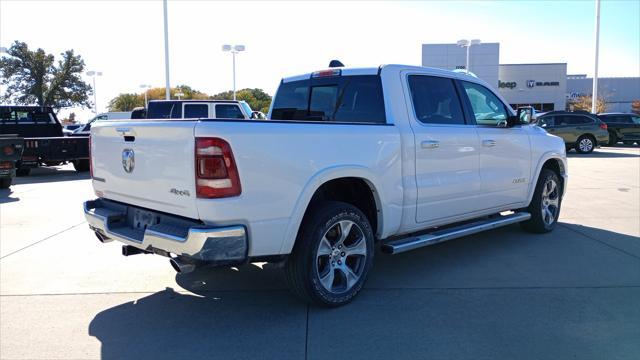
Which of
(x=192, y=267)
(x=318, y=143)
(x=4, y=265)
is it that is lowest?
(x=4, y=265)

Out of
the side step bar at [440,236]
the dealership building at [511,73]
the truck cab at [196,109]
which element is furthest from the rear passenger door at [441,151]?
the dealership building at [511,73]

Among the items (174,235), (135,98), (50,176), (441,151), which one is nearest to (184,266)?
(174,235)

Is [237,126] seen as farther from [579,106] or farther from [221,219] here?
[579,106]

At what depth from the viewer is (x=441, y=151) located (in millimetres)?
5027

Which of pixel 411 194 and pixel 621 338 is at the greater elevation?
pixel 411 194

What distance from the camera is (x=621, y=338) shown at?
12.1ft

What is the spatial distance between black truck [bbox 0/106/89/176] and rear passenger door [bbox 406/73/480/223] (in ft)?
42.3

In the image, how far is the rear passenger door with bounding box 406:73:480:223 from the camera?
488cm

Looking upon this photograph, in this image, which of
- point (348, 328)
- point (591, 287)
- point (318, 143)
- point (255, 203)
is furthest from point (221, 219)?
point (591, 287)

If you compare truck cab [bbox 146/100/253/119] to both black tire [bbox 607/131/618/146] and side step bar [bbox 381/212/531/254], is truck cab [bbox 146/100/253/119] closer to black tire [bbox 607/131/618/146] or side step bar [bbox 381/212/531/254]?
side step bar [bbox 381/212/531/254]

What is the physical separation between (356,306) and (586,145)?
67.9ft

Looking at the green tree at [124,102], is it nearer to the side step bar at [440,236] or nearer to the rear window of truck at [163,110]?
the rear window of truck at [163,110]

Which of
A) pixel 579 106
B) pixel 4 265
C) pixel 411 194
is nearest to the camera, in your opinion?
pixel 411 194

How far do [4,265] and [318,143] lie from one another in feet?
13.4
